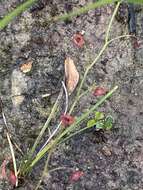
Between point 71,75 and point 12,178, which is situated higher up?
point 71,75

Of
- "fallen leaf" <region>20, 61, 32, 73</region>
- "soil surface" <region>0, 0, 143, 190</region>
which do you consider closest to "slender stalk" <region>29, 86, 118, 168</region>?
"soil surface" <region>0, 0, 143, 190</region>

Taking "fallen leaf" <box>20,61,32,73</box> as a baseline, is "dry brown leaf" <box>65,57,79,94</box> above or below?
below

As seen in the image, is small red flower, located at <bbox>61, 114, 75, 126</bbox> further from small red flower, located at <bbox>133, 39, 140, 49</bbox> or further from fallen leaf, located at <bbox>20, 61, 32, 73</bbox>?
small red flower, located at <bbox>133, 39, 140, 49</bbox>

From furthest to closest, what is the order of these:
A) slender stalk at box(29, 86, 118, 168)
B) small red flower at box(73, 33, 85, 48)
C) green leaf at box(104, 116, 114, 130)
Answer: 1. small red flower at box(73, 33, 85, 48)
2. green leaf at box(104, 116, 114, 130)
3. slender stalk at box(29, 86, 118, 168)

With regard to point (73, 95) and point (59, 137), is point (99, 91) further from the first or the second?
point (59, 137)

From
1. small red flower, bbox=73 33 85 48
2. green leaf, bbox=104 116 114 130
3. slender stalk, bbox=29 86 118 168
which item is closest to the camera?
slender stalk, bbox=29 86 118 168

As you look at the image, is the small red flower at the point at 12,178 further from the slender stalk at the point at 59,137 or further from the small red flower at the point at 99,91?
the small red flower at the point at 99,91

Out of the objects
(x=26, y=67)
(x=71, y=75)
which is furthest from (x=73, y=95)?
(x=26, y=67)
